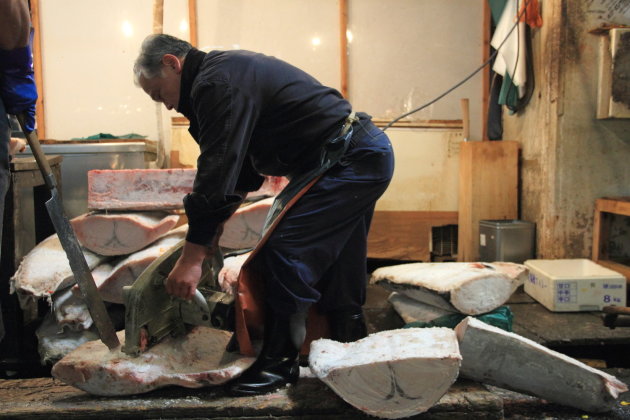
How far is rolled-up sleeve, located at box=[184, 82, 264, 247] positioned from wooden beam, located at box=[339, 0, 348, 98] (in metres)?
4.07

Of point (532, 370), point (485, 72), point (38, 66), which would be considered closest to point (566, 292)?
point (532, 370)

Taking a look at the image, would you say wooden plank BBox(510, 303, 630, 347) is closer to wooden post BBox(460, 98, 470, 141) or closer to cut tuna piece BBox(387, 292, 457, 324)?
cut tuna piece BBox(387, 292, 457, 324)

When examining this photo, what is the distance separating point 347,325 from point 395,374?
0.72m

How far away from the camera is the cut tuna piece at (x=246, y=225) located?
337 cm

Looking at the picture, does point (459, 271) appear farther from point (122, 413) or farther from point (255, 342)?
point (122, 413)

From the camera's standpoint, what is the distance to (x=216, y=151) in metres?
1.88

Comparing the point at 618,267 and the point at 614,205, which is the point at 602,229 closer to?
the point at 614,205

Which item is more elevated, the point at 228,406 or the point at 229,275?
the point at 229,275

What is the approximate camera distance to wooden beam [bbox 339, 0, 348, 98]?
5.81 m

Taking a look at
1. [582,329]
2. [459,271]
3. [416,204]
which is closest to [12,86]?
[459,271]

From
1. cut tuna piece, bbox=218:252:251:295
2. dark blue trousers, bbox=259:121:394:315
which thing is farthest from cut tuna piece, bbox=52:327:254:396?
cut tuna piece, bbox=218:252:251:295

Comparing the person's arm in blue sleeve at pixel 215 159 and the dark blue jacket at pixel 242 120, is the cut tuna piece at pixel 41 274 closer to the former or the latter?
the dark blue jacket at pixel 242 120

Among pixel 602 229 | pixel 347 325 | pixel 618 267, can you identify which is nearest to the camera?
pixel 347 325

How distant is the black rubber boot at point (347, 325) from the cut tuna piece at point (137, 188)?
159cm
